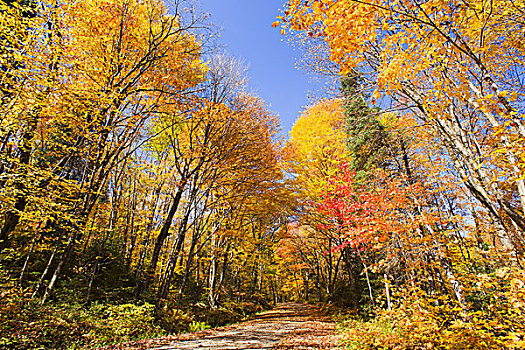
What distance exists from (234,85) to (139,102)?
449 centimetres

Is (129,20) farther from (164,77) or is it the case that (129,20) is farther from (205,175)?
(205,175)

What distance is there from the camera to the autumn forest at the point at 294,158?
3994 mm

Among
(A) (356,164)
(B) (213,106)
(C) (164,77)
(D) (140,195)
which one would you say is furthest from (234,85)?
(D) (140,195)

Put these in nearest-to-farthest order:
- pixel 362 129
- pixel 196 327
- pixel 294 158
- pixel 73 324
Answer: pixel 73 324 < pixel 362 129 < pixel 196 327 < pixel 294 158

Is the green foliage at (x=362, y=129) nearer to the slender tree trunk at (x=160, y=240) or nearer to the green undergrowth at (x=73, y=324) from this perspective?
the slender tree trunk at (x=160, y=240)

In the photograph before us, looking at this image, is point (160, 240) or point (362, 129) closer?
point (362, 129)

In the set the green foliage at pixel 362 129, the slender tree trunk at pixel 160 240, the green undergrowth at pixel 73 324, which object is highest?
the green foliage at pixel 362 129

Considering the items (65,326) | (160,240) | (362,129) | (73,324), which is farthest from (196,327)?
(362,129)

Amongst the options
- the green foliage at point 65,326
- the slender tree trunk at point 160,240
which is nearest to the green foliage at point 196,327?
the green foliage at point 65,326

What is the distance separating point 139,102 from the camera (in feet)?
31.5

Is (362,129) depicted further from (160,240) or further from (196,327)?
(196,327)

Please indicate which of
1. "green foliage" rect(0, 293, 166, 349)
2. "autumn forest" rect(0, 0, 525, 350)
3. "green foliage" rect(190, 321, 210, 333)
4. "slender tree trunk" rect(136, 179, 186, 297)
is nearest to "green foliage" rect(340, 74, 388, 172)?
"autumn forest" rect(0, 0, 525, 350)

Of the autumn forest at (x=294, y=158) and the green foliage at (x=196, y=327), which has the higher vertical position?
the autumn forest at (x=294, y=158)

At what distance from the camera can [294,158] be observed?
47.6 feet
